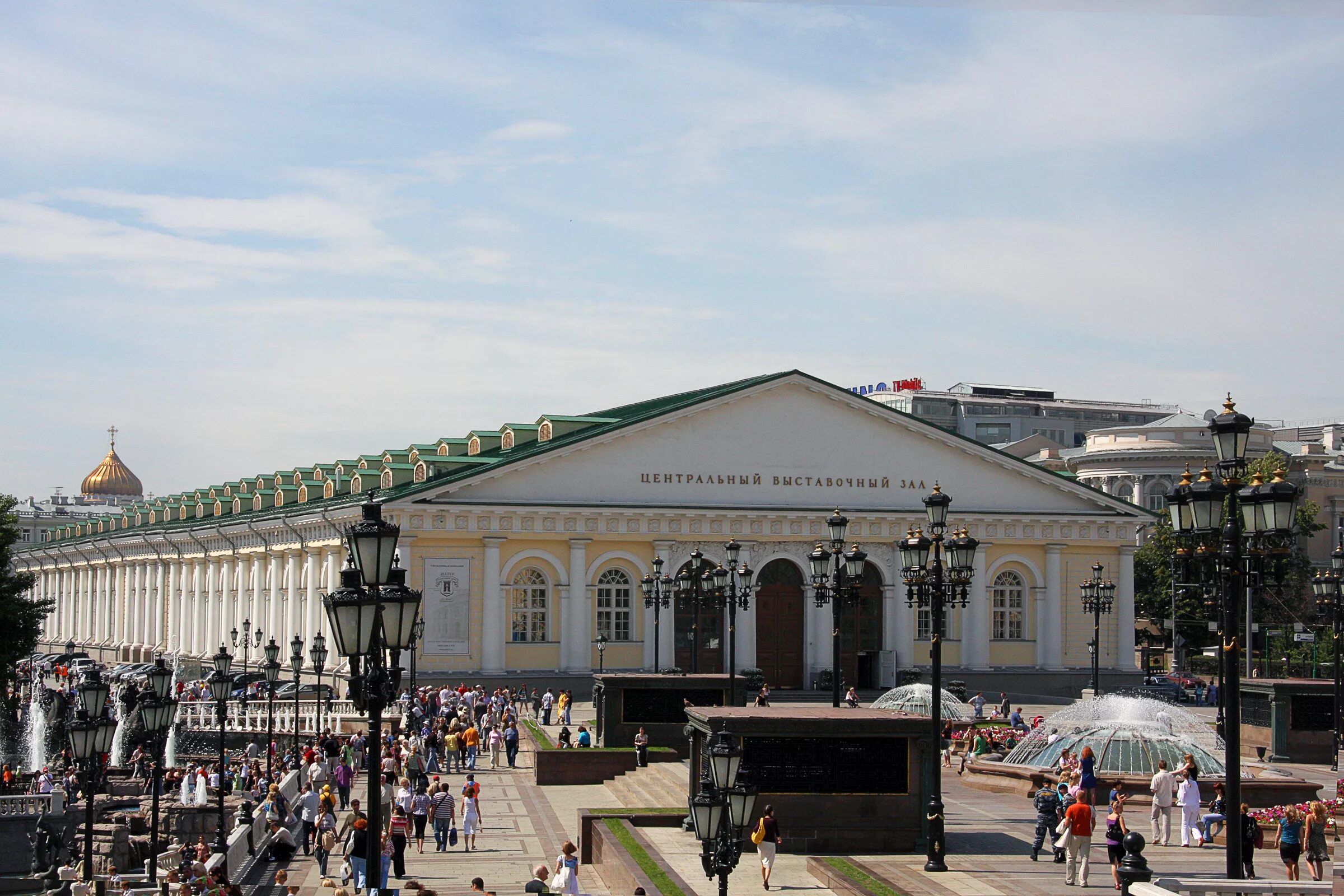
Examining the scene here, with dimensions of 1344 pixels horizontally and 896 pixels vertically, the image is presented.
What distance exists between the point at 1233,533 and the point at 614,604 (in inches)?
1851

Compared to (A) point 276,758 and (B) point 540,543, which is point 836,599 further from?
(B) point 540,543

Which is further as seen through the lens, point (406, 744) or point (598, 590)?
point (598, 590)

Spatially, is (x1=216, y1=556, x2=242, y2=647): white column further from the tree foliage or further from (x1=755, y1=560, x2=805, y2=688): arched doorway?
(x1=755, y1=560, x2=805, y2=688): arched doorway

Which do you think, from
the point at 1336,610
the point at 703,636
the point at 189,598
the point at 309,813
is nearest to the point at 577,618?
the point at 703,636

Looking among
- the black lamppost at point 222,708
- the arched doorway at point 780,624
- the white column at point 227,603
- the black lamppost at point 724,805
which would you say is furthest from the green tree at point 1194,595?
the black lamppost at point 724,805

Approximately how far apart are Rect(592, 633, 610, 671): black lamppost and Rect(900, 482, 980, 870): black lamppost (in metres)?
30.6

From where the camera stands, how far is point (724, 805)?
17.8 m

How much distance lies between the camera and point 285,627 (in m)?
70.9

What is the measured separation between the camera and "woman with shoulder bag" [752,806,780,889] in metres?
22.4

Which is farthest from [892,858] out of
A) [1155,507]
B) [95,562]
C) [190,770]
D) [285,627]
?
[95,562]

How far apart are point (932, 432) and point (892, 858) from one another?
4282 cm

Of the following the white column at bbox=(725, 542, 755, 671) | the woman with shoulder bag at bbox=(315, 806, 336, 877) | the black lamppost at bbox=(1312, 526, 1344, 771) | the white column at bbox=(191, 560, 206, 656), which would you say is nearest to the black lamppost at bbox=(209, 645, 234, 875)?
the woman with shoulder bag at bbox=(315, 806, 336, 877)

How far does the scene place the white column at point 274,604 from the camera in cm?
7238

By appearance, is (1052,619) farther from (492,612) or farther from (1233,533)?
(1233,533)
